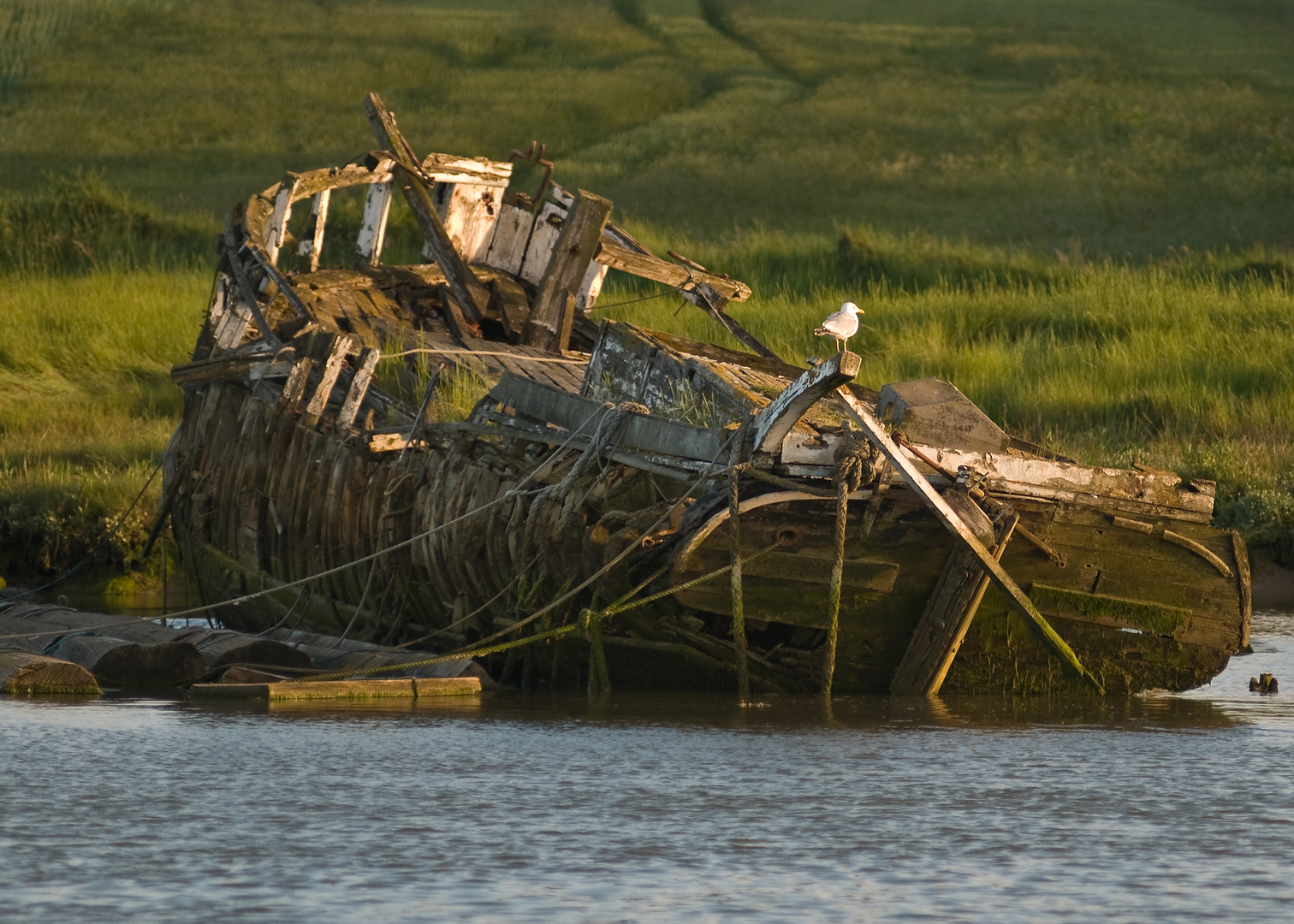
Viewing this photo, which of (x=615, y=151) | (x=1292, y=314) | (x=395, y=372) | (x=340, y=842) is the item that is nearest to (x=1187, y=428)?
(x=1292, y=314)

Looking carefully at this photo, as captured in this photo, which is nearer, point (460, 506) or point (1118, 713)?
point (1118, 713)

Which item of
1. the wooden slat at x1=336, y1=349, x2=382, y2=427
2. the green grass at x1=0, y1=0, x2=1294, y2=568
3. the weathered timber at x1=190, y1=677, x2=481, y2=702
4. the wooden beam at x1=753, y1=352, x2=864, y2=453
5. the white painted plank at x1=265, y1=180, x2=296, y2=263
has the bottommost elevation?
the weathered timber at x1=190, y1=677, x2=481, y2=702

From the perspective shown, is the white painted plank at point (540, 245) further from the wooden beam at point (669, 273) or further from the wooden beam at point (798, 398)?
the wooden beam at point (798, 398)

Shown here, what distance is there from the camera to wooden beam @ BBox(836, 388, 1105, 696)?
907 cm

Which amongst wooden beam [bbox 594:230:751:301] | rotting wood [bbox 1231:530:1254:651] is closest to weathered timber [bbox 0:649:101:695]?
rotting wood [bbox 1231:530:1254:651]

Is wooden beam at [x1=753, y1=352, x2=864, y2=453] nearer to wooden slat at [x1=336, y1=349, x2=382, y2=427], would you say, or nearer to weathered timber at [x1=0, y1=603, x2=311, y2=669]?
weathered timber at [x1=0, y1=603, x2=311, y2=669]

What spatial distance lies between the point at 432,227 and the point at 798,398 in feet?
28.3

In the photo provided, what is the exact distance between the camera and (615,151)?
41.3 metres

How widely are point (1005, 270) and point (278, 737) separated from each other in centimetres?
2084

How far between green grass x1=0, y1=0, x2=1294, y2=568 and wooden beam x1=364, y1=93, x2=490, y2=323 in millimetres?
2149

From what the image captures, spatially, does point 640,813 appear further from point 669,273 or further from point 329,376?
point 669,273

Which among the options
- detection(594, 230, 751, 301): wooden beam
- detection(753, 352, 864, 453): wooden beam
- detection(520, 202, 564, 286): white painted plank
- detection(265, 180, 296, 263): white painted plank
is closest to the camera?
detection(753, 352, 864, 453): wooden beam

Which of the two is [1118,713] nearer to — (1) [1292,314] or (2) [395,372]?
(2) [395,372]

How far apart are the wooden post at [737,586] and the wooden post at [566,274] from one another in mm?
6654
